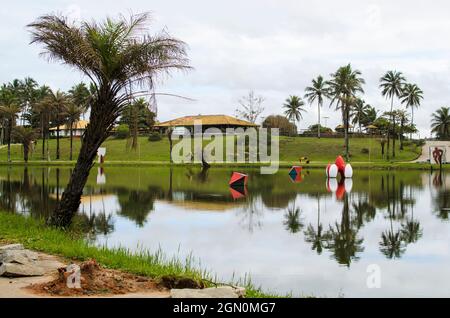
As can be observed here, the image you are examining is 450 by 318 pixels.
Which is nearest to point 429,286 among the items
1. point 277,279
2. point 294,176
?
point 277,279

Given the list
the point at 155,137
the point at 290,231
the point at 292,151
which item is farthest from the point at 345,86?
the point at 290,231

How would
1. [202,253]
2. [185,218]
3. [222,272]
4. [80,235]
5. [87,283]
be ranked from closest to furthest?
[87,283], [222,272], [202,253], [80,235], [185,218]

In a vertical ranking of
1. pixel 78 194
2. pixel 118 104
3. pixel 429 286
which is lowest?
pixel 429 286

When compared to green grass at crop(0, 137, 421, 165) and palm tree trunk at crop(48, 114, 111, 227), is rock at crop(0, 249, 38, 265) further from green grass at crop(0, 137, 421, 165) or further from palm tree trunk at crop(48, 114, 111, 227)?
green grass at crop(0, 137, 421, 165)

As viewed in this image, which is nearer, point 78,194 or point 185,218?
point 78,194

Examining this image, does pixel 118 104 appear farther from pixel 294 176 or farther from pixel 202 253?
pixel 294 176

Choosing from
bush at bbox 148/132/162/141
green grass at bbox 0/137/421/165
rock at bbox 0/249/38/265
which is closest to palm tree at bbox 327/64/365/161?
green grass at bbox 0/137/421/165

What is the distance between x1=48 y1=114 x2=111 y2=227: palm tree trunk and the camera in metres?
15.2

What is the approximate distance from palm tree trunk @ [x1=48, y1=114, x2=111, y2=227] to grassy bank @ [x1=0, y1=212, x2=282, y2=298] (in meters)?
0.62

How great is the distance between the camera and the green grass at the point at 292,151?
75.2 meters

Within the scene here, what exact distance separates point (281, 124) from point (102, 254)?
91.0 meters
